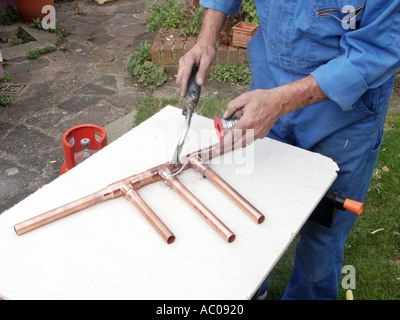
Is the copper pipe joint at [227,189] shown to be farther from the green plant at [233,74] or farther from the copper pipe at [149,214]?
the green plant at [233,74]

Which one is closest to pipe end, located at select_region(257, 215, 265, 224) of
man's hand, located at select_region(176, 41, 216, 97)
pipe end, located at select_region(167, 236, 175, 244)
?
pipe end, located at select_region(167, 236, 175, 244)

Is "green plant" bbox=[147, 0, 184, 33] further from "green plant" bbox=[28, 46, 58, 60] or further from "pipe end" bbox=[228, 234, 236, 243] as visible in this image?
A: "pipe end" bbox=[228, 234, 236, 243]

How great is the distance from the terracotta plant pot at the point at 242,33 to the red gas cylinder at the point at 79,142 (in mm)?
2637

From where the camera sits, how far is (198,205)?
140 cm

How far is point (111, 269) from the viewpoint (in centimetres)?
123

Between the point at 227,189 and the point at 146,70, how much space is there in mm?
3474

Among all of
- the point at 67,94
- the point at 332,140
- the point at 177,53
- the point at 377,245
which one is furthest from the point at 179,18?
the point at 332,140

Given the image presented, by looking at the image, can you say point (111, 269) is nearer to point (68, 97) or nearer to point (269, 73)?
point (269, 73)

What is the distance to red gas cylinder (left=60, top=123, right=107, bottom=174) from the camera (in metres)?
2.25

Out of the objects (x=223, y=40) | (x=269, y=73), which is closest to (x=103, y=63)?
(x=223, y=40)

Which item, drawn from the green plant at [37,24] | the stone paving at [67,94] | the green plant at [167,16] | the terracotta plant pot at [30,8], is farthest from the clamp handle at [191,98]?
the terracotta plant pot at [30,8]

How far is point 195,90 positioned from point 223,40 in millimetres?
3263

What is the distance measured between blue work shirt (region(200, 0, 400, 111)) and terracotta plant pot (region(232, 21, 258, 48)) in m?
2.90

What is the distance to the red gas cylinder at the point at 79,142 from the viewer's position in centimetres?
225
